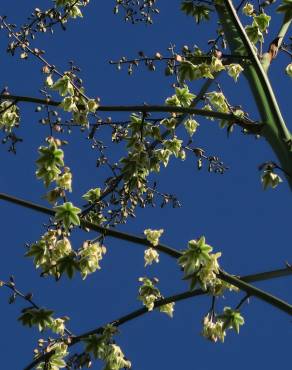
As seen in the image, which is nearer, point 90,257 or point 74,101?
point 90,257

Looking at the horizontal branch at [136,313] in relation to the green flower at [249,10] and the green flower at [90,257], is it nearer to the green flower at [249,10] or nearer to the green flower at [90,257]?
the green flower at [90,257]

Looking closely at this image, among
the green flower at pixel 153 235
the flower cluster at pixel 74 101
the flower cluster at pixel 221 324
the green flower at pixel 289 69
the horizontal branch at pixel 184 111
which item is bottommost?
the flower cluster at pixel 221 324

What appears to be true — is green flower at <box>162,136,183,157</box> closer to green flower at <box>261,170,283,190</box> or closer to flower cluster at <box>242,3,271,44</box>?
flower cluster at <box>242,3,271,44</box>

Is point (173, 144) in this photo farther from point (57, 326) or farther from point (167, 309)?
point (57, 326)

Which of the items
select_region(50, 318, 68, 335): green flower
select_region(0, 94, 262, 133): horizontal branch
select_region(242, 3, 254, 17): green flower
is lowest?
select_region(50, 318, 68, 335): green flower

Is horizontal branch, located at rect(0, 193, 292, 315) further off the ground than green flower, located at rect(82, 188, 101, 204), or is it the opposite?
green flower, located at rect(82, 188, 101, 204)

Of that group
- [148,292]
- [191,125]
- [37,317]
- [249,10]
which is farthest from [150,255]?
[249,10]

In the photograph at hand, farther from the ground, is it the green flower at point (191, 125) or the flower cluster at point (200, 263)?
the green flower at point (191, 125)

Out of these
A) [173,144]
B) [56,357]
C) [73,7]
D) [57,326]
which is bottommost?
[56,357]

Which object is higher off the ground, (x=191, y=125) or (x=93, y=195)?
(x=191, y=125)

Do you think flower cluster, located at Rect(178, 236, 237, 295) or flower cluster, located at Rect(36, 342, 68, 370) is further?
flower cluster, located at Rect(36, 342, 68, 370)

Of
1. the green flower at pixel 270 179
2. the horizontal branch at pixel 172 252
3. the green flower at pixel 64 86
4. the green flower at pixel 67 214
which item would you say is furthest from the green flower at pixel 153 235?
the green flower at pixel 64 86

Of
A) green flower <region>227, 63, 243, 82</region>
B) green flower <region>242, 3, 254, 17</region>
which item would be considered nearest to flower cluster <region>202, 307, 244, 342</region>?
green flower <region>227, 63, 243, 82</region>

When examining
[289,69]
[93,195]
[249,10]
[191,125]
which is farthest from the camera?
[249,10]
